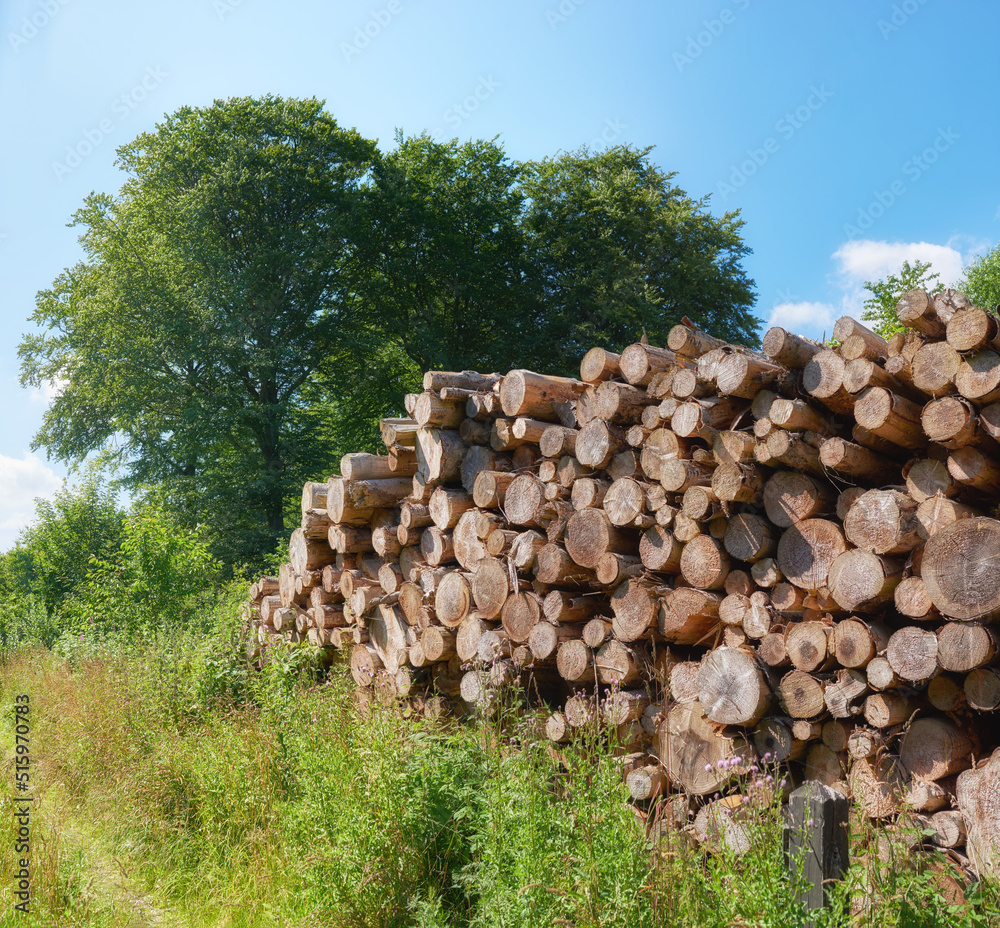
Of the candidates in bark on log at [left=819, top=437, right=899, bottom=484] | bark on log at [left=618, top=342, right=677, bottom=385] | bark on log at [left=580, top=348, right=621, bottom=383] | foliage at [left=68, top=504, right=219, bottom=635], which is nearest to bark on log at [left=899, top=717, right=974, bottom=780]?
bark on log at [left=819, top=437, right=899, bottom=484]

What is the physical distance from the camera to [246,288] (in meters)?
18.7

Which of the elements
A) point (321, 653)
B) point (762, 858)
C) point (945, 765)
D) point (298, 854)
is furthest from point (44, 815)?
point (945, 765)

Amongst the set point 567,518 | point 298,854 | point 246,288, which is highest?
point 246,288

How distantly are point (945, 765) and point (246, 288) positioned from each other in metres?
18.5

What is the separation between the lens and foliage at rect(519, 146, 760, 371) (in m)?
19.8

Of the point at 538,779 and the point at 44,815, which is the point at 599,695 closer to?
the point at 538,779

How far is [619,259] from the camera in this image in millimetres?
19938

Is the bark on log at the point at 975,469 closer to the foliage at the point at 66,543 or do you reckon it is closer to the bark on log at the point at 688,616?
the bark on log at the point at 688,616

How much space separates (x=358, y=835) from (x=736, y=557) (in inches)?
88.7

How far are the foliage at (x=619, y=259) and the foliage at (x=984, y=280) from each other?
26.5 ft

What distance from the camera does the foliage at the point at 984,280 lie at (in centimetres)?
2353

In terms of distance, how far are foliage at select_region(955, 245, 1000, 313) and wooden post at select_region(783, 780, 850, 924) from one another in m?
24.8

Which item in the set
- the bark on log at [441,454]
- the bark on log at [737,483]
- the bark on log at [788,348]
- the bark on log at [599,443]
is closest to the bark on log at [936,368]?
the bark on log at [788,348]

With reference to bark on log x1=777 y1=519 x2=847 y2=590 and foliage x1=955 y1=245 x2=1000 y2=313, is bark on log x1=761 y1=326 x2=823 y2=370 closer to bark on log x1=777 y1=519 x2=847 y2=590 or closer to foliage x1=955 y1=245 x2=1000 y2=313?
bark on log x1=777 y1=519 x2=847 y2=590
